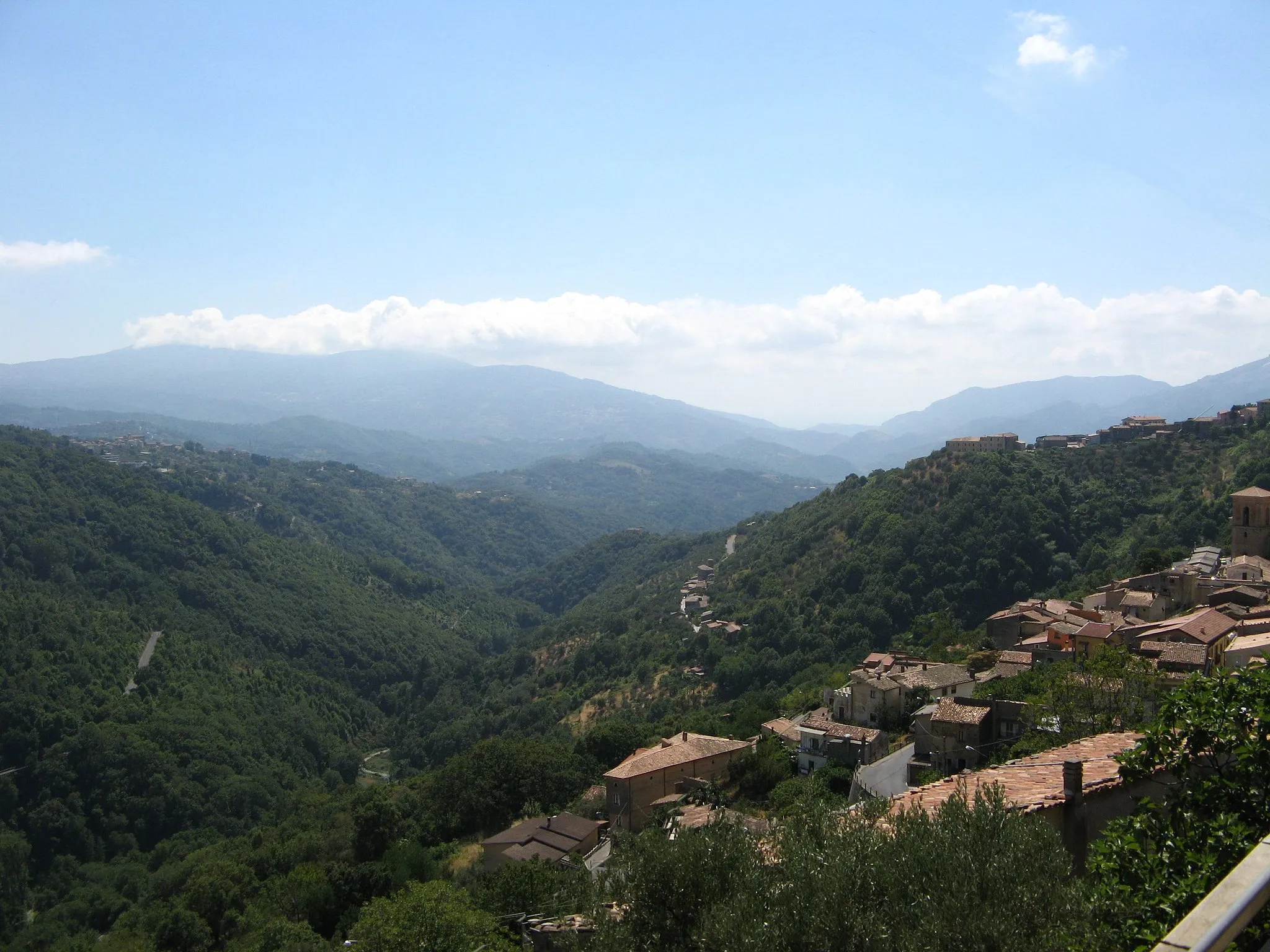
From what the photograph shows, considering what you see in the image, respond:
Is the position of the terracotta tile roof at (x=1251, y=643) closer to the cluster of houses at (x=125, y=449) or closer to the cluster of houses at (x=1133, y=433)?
the cluster of houses at (x=1133, y=433)

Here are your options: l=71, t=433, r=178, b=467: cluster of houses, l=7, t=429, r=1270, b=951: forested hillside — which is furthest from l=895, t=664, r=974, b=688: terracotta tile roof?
l=71, t=433, r=178, b=467: cluster of houses

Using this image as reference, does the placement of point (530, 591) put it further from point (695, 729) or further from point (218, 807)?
point (695, 729)

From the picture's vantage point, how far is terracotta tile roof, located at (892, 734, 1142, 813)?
8.49m

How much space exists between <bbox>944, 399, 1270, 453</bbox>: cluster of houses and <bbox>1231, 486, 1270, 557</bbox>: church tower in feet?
94.2

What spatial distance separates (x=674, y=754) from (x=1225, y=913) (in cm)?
2273

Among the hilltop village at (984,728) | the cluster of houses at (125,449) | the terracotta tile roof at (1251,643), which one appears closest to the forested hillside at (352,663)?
the hilltop village at (984,728)

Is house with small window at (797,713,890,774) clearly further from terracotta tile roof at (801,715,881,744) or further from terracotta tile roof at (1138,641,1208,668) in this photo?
terracotta tile roof at (1138,641,1208,668)

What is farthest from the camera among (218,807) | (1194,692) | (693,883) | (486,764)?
(218,807)

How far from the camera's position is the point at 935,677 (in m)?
24.6

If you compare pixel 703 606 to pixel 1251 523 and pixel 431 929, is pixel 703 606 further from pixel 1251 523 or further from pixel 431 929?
pixel 431 929

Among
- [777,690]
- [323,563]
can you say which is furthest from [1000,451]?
[323,563]

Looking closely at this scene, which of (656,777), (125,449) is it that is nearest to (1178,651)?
(656,777)

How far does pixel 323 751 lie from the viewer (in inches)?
2421

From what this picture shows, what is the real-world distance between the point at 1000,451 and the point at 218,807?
56.5 metres
